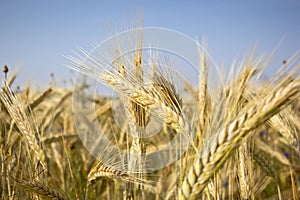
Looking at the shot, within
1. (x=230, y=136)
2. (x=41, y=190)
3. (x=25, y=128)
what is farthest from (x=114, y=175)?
(x=230, y=136)

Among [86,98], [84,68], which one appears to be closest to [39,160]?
[84,68]

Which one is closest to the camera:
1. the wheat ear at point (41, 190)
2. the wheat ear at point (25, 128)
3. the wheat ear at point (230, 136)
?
the wheat ear at point (230, 136)

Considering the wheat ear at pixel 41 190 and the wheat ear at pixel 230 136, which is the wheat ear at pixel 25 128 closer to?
the wheat ear at pixel 41 190

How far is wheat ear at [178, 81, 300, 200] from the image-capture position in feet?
2.81

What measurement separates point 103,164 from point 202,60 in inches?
25.2

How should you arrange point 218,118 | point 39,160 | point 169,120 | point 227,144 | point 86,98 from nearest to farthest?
1. point 227,144
2. point 218,118
3. point 169,120
4. point 39,160
5. point 86,98

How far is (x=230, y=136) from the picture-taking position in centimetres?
91

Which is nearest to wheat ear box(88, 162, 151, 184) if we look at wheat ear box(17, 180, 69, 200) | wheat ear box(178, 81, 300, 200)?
wheat ear box(17, 180, 69, 200)

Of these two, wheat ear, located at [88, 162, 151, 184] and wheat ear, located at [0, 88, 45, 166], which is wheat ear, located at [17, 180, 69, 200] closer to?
wheat ear, located at [88, 162, 151, 184]

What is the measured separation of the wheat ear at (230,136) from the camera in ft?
2.81

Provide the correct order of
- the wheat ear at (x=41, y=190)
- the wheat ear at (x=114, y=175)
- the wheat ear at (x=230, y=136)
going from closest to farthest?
the wheat ear at (x=230, y=136), the wheat ear at (x=41, y=190), the wheat ear at (x=114, y=175)

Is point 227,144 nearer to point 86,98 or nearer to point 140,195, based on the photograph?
point 140,195

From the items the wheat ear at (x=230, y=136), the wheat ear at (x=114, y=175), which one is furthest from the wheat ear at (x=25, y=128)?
the wheat ear at (x=230, y=136)

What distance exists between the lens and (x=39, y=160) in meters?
1.61
